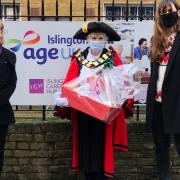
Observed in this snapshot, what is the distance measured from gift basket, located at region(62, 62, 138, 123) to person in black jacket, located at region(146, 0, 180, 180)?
25cm

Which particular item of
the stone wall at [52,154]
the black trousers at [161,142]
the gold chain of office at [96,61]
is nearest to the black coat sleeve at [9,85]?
the gold chain of office at [96,61]

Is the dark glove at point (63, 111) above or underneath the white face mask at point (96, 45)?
underneath

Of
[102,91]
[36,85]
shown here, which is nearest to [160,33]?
[102,91]

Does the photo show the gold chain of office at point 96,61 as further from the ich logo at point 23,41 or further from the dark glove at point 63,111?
the ich logo at point 23,41

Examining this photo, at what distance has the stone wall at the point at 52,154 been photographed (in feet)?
18.6

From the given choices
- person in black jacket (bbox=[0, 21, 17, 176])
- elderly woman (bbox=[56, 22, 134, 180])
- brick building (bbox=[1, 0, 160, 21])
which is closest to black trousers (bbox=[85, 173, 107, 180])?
elderly woman (bbox=[56, 22, 134, 180])

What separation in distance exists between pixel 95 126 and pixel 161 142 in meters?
0.67

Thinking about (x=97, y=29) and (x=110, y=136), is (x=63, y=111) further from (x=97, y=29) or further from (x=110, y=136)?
(x=97, y=29)

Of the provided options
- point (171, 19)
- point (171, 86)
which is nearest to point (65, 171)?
point (171, 86)

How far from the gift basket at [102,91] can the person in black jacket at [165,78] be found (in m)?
0.25

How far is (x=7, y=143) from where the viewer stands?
224 inches

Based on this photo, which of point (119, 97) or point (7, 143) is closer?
point (119, 97)

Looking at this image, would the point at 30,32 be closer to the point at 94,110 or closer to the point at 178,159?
the point at 94,110

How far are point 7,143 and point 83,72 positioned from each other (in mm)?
1568
